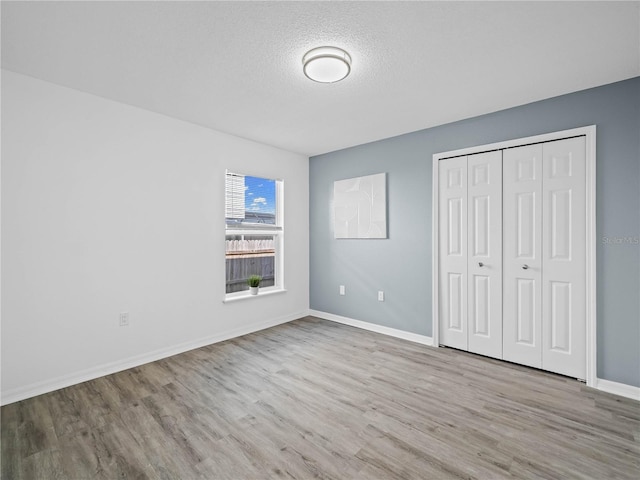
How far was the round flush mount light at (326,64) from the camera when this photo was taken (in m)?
2.03

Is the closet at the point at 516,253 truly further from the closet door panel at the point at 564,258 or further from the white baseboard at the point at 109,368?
the white baseboard at the point at 109,368

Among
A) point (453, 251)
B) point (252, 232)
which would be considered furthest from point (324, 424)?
point (252, 232)

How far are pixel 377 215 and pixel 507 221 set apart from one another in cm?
148

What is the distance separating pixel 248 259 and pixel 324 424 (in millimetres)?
2580

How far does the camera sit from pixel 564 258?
272cm

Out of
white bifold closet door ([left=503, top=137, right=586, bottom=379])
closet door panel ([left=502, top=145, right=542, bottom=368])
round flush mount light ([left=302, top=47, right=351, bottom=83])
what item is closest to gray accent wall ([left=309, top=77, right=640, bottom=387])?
white bifold closet door ([left=503, top=137, right=586, bottom=379])

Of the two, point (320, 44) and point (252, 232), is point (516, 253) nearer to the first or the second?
point (320, 44)

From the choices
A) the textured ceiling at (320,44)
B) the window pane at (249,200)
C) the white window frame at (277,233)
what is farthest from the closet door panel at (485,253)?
the window pane at (249,200)

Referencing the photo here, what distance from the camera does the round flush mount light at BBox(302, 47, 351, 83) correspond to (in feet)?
6.66

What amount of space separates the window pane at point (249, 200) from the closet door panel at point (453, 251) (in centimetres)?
228

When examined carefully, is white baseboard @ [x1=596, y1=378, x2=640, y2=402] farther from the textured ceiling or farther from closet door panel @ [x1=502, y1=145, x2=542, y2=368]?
the textured ceiling

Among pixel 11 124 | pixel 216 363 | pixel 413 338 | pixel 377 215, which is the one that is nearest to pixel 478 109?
pixel 377 215

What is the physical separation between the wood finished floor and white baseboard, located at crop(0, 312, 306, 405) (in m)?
0.08

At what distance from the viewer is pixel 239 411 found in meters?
2.21
